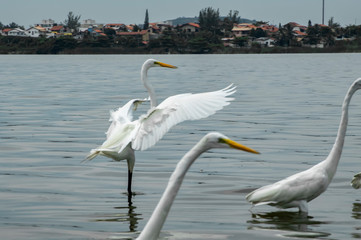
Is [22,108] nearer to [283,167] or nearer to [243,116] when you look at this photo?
[243,116]

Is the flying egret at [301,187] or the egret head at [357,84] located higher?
the egret head at [357,84]

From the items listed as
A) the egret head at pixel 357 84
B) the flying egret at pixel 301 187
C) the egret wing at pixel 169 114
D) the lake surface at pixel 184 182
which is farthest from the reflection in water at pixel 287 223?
the egret head at pixel 357 84

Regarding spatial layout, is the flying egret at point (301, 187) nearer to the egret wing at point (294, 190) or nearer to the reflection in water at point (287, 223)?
the egret wing at point (294, 190)

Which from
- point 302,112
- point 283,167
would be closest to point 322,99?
point 302,112

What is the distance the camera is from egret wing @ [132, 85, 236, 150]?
10.1 meters

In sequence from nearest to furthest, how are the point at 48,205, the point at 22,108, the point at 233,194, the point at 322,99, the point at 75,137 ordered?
the point at 48,205
the point at 233,194
the point at 75,137
the point at 22,108
the point at 322,99

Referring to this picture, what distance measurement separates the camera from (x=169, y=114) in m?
10.4

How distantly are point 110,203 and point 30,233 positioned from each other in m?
2.06

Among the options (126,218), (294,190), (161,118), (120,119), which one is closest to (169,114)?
(161,118)

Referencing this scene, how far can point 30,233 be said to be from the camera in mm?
9688

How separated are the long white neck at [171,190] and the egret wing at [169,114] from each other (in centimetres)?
434

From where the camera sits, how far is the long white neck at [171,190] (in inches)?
219

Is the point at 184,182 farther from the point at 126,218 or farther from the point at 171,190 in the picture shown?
the point at 171,190

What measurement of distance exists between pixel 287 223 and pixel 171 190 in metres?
4.92
